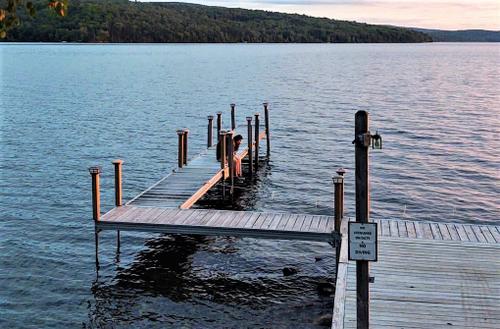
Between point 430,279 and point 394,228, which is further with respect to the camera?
point 394,228

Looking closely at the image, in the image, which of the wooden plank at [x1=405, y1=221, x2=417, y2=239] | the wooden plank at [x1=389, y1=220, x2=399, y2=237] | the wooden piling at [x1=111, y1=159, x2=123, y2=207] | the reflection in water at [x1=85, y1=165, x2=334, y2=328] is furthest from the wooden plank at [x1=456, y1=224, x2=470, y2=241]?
the wooden piling at [x1=111, y1=159, x2=123, y2=207]

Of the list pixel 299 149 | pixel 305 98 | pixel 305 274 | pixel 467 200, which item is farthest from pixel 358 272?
pixel 305 98

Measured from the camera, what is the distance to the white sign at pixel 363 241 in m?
8.08

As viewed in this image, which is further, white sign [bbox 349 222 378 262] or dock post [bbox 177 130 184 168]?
dock post [bbox 177 130 184 168]

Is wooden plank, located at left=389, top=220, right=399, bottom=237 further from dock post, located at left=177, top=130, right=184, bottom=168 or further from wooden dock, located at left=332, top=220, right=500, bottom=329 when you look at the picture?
dock post, located at left=177, top=130, right=184, bottom=168

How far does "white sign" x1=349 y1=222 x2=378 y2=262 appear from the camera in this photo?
8078 mm

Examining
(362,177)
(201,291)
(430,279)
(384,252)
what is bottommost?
(201,291)

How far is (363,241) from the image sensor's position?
26.7 ft

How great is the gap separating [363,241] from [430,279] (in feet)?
15.4

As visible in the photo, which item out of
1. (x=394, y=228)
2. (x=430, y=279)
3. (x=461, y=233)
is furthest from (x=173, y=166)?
(x=430, y=279)

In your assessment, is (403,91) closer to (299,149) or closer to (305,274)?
(299,149)

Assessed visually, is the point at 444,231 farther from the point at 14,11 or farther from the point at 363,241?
the point at 14,11

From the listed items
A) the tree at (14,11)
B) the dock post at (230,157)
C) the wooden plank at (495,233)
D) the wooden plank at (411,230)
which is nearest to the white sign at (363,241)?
the tree at (14,11)

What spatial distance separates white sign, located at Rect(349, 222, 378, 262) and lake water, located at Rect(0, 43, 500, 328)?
6313mm
